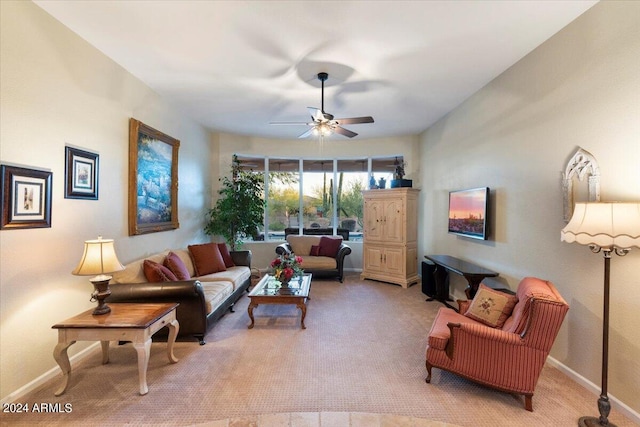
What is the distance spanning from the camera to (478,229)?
3.95m

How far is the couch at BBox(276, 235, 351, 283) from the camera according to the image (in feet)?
19.1

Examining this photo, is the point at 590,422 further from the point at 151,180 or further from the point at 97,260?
the point at 151,180

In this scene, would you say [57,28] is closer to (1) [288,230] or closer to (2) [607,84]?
(2) [607,84]

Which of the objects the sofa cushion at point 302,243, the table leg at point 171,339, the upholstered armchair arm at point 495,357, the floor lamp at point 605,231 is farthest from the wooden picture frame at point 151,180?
the floor lamp at point 605,231

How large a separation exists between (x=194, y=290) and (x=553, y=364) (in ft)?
11.7

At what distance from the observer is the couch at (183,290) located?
2.96 metres

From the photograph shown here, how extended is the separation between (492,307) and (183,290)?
3.00 m

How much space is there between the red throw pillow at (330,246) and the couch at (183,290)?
2.18 metres

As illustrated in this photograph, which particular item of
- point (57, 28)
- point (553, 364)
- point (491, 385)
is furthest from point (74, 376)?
point (553, 364)

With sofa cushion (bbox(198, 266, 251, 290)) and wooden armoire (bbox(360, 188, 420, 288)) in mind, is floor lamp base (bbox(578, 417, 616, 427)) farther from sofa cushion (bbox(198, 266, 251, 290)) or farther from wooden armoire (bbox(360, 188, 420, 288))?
sofa cushion (bbox(198, 266, 251, 290))

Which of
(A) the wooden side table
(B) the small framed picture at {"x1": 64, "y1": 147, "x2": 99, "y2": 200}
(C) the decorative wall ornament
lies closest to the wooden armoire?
(C) the decorative wall ornament

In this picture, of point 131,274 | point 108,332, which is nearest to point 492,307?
point 108,332

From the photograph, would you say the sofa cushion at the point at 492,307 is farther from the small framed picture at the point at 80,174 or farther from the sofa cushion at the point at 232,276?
the small framed picture at the point at 80,174

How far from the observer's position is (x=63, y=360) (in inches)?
92.1
